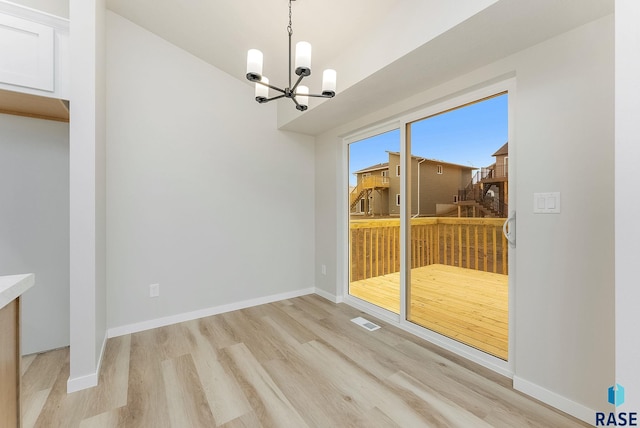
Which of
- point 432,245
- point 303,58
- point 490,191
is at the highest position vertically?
point 303,58

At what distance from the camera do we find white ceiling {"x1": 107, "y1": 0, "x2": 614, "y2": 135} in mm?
1445

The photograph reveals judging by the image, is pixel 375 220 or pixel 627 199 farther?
pixel 375 220

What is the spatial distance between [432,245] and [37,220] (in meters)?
3.43

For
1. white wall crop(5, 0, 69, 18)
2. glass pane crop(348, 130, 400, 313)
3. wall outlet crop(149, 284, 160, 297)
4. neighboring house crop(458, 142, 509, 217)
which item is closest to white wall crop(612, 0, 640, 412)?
neighboring house crop(458, 142, 509, 217)

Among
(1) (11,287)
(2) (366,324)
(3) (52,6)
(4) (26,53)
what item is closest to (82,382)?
(1) (11,287)

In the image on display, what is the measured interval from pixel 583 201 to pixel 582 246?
252mm

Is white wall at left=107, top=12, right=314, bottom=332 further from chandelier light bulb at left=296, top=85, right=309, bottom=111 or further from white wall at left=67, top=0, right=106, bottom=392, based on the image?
chandelier light bulb at left=296, top=85, right=309, bottom=111

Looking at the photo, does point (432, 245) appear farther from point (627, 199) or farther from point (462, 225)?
point (627, 199)

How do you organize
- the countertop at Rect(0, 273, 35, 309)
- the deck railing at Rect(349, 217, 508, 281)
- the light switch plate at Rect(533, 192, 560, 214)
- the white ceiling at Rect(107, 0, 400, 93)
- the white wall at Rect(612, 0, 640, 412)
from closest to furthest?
1. the countertop at Rect(0, 273, 35, 309)
2. the white wall at Rect(612, 0, 640, 412)
3. the light switch plate at Rect(533, 192, 560, 214)
4. the white ceiling at Rect(107, 0, 400, 93)
5. the deck railing at Rect(349, 217, 508, 281)

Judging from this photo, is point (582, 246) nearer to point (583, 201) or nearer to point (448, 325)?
point (583, 201)

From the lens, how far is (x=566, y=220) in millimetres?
1537

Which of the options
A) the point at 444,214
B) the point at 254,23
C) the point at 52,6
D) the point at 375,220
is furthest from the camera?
the point at 375,220

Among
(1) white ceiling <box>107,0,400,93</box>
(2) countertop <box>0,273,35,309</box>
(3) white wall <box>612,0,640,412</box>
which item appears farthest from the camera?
(1) white ceiling <box>107,0,400,93</box>

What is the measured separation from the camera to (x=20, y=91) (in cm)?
163
